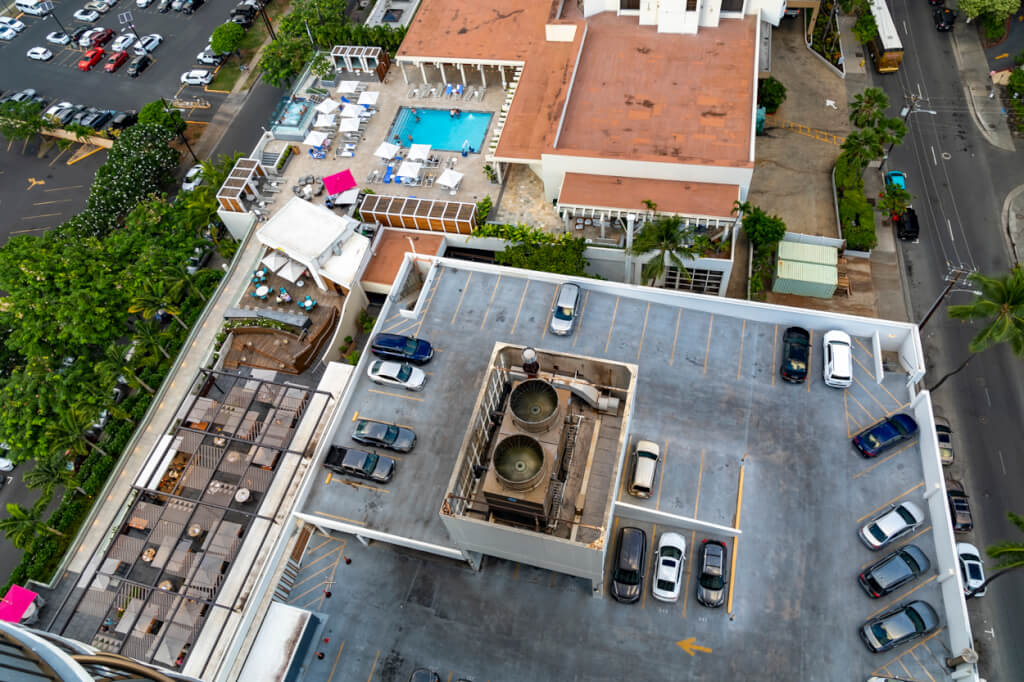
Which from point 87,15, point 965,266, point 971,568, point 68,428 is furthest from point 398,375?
point 87,15

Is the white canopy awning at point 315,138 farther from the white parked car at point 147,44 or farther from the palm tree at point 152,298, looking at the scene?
the white parked car at point 147,44

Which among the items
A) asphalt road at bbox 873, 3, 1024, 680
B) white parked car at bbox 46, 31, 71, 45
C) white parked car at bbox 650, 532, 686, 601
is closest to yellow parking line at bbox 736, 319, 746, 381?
white parked car at bbox 650, 532, 686, 601

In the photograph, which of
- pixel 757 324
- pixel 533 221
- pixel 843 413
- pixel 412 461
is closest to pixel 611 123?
pixel 533 221

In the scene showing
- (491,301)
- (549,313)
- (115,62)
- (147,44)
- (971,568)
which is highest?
(147,44)

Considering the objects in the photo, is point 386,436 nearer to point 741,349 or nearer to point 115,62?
point 741,349

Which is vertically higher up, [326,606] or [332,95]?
[332,95]

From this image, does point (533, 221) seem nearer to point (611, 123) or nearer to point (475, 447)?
point (611, 123)
